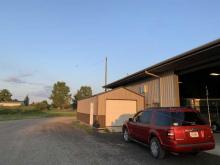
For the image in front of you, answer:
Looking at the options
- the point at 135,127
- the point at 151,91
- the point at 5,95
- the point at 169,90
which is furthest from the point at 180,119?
the point at 5,95

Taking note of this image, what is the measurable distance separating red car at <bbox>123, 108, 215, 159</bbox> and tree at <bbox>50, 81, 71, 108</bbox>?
101046 mm

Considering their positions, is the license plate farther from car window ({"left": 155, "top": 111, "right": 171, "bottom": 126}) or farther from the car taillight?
car window ({"left": 155, "top": 111, "right": 171, "bottom": 126})

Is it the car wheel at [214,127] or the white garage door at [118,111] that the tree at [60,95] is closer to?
the white garage door at [118,111]

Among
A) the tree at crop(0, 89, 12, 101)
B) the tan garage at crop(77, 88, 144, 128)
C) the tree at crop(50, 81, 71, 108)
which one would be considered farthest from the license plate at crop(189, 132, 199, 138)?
the tree at crop(0, 89, 12, 101)

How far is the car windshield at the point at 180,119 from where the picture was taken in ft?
25.4

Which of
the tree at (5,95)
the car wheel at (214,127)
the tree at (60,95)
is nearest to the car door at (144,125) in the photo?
the car wheel at (214,127)

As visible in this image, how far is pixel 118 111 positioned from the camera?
63.9 feet

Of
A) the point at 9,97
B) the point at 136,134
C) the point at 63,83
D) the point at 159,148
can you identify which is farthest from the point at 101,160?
the point at 9,97

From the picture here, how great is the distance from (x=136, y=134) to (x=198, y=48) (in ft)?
14.8

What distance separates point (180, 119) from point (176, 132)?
596 mm

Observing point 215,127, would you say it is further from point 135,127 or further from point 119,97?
point 135,127

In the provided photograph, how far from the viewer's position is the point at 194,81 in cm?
1938

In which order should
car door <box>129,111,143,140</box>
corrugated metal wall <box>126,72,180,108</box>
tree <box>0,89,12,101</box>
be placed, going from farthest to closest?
tree <box>0,89,12,101</box>
corrugated metal wall <box>126,72,180,108</box>
car door <box>129,111,143,140</box>

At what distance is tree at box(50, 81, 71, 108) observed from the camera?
10726 cm
